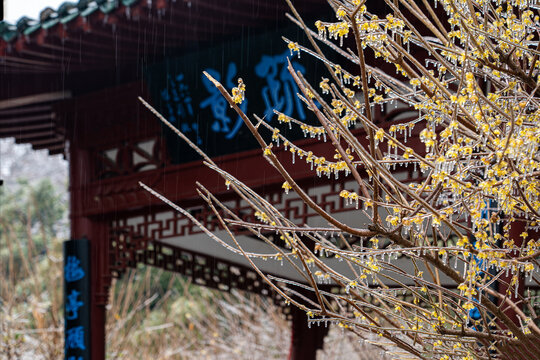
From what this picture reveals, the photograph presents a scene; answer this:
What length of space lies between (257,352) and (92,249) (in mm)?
3985

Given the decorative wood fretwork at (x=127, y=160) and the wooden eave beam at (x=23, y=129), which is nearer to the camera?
the decorative wood fretwork at (x=127, y=160)

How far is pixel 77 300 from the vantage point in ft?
20.0

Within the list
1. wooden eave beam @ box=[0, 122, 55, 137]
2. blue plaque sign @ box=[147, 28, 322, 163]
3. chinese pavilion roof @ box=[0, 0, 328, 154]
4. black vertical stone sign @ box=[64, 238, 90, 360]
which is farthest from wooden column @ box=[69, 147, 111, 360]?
wooden eave beam @ box=[0, 122, 55, 137]

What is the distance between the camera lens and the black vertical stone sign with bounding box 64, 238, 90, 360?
19.9ft

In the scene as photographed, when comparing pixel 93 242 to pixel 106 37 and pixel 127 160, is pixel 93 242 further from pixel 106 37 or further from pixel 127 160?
pixel 106 37

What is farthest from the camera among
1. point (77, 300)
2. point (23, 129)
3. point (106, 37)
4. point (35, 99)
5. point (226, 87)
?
point (23, 129)

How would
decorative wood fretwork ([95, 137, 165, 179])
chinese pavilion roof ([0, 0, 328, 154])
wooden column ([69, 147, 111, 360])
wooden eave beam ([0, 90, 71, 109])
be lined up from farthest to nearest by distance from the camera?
wooden eave beam ([0, 90, 71, 109]) → wooden column ([69, 147, 111, 360]) → decorative wood fretwork ([95, 137, 165, 179]) → chinese pavilion roof ([0, 0, 328, 154])

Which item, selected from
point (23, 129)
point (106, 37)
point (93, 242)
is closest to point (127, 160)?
point (93, 242)

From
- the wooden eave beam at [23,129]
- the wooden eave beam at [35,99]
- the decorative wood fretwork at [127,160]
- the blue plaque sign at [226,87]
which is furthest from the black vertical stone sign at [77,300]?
the wooden eave beam at [23,129]

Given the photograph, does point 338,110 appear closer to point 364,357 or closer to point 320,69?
point 320,69

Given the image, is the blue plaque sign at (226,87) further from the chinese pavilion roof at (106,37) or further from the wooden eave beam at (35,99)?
the wooden eave beam at (35,99)

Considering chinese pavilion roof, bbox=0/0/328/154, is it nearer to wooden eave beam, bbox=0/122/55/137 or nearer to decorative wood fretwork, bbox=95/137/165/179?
decorative wood fretwork, bbox=95/137/165/179

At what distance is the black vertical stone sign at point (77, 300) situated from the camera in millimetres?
6051

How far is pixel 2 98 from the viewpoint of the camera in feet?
21.8
